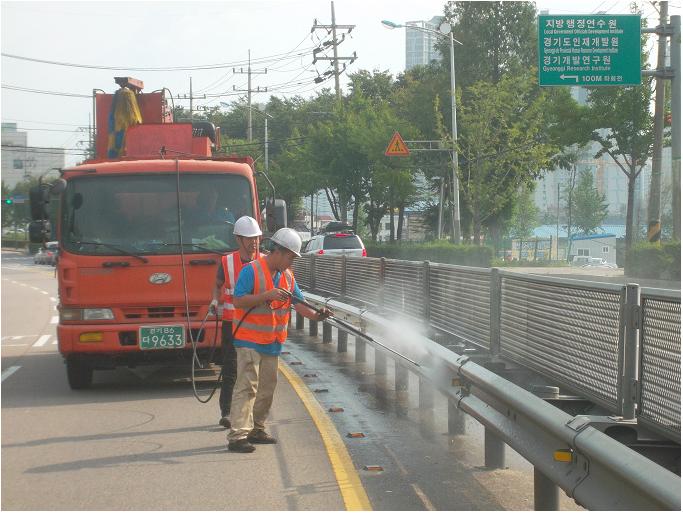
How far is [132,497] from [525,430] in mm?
2634

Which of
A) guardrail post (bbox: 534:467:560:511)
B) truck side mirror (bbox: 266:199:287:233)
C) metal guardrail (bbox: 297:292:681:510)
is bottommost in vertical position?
guardrail post (bbox: 534:467:560:511)

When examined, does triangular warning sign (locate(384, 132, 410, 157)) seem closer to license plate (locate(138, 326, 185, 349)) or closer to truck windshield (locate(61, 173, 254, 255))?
truck windshield (locate(61, 173, 254, 255))

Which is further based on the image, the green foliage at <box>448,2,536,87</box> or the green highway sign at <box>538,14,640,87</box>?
the green foliage at <box>448,2,536,87</box>

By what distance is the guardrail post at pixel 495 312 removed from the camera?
9.48 m

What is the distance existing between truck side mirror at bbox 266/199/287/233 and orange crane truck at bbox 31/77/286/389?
0.08 feet

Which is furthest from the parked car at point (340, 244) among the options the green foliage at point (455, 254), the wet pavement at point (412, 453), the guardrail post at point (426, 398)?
the guardrail post at point (426, 398)

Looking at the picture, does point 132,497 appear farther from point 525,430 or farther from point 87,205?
point 87,205

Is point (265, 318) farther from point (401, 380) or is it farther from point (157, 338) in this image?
point (401, 380)

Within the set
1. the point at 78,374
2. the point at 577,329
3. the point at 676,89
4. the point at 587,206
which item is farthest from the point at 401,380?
the point at 587,206

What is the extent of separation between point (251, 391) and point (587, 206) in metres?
108

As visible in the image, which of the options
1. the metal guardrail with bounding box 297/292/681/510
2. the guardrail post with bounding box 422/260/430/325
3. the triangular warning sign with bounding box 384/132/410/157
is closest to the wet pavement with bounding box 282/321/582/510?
the metal guardrail with bounding box 297/292/681/510

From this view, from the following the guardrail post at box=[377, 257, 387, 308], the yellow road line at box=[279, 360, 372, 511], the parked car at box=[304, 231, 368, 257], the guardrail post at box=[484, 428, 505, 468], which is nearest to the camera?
the yellow road line at box=[279, 360, 372, 511]

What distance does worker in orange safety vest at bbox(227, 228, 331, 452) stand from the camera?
28.0ft

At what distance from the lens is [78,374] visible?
12.4 meters
